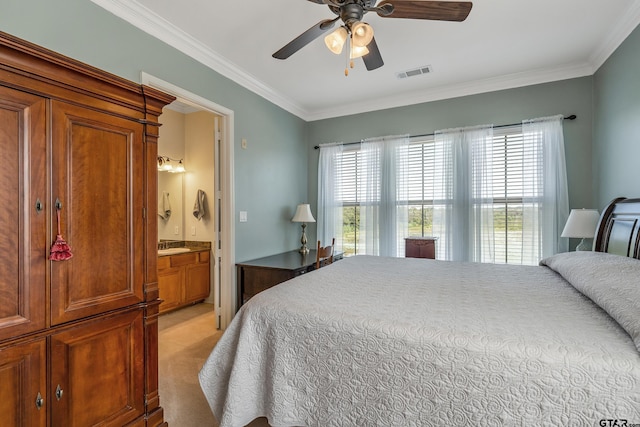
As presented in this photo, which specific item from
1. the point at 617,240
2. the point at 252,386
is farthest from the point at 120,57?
the point at 617,240

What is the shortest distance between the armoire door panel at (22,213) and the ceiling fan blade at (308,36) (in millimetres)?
1419

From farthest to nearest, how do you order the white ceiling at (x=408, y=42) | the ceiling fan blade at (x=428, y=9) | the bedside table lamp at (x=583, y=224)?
the bedside table lamp at (x=583, y=224), the white ceiling at (x=408, y=42), the ceiling fan blade at (x=428, y=9)

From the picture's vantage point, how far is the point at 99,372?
4.60 feet

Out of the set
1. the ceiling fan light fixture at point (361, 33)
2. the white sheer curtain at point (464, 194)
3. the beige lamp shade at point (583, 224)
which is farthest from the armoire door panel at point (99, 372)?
the beige lamp shade at point (583, 224)

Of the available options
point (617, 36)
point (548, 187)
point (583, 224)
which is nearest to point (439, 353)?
point (583, 224)

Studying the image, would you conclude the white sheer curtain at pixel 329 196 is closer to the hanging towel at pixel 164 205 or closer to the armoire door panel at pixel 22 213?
the hanging towel at pixel 164 205

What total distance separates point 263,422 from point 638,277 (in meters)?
2.03

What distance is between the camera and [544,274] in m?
2.07

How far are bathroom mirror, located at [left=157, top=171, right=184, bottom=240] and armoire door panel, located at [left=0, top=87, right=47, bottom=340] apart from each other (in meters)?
3.35

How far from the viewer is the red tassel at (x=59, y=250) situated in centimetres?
120

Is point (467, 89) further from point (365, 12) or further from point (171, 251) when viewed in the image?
point (171, 251)

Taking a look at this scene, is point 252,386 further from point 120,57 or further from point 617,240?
point 617,240

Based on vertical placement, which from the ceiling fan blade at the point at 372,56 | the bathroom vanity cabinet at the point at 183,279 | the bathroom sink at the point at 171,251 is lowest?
the bathroom vanity cabinet at the point at 183,279

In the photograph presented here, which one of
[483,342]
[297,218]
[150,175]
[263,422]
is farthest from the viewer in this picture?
[297,218]
